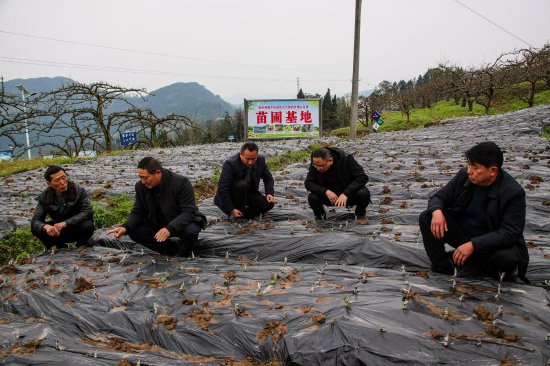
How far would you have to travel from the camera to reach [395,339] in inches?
83.4

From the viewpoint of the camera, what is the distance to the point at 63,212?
4.24 meters

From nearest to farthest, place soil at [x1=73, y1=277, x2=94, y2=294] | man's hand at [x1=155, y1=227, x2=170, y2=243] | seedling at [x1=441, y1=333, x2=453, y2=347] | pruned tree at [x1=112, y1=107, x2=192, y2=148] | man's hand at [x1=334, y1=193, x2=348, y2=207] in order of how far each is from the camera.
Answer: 1. seedling at [x1=441, y1=333, x2=453, y2=347]
2. soil at [x1=73, y1=277, x2=94, y2=294]
3. man's hand at [x1=155, y1=227, x2=170, y2=243]
4. man's hand at [x1=334, y1=193, x2=348, y2=207]
5. pruned tree at [x1=112, y1=107, x2=192, y2=148]

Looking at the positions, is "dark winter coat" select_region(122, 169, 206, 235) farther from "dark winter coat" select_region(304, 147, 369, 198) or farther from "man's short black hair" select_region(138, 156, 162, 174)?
"dark winter coat" select_region(304, 147, 369, 198)

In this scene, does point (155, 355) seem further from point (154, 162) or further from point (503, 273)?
point (503, 273)

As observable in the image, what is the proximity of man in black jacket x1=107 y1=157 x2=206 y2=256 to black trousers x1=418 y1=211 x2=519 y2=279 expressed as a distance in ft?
7.10

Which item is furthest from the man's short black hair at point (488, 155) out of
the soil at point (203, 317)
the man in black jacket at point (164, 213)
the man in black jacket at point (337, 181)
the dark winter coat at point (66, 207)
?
the dark winter coat at point (66, 207)

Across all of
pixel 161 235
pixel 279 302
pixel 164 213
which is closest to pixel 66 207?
pixel 164 213

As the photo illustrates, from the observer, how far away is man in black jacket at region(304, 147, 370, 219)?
450cm

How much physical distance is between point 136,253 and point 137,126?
20.7 m

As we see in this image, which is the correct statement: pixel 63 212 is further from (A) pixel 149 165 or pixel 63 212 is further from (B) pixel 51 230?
(A) pixel 149 165

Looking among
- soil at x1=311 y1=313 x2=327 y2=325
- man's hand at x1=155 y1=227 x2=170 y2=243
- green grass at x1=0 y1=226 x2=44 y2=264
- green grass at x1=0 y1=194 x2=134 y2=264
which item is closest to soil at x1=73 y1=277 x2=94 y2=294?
man's hand at x1=155 y1=227 x2=170 y2=243

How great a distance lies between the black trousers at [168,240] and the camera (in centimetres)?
395

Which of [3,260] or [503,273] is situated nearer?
[503,273]

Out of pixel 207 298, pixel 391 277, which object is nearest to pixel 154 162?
pixel 207 298
